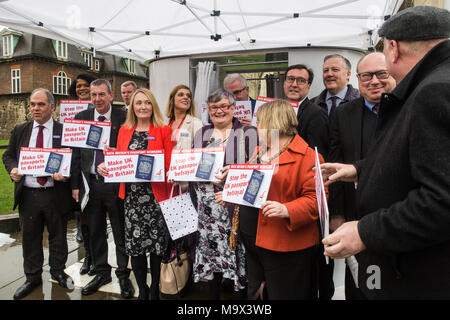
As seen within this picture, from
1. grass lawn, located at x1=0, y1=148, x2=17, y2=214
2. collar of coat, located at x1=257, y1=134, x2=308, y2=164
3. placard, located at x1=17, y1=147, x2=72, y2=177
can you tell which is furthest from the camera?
grass lawn, located at x1=0, y1=148, x2=17, y2=214

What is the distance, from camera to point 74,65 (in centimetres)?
3100

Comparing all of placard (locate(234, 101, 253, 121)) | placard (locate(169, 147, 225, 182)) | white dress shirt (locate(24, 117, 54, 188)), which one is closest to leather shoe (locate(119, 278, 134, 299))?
white dress shirt (locate(24, 117, 54, 188))

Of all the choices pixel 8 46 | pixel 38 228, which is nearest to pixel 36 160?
pixel 38 228

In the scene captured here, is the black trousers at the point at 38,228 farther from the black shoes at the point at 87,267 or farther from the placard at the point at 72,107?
the placard at the point at 72,107

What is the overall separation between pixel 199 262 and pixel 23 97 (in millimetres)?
32008

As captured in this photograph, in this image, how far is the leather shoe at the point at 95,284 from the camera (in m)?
3.25

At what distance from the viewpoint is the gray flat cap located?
41.6 inches

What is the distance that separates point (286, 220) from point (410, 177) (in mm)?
996

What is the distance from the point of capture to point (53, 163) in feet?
9.78

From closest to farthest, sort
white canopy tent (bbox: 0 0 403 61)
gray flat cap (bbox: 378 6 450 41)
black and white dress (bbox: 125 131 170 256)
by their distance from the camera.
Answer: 1. gray flat cap (bbox: 378 6 450 41)
2. black and white dress (bbox: 125 131 170 256)
3. white canopy tent (bbox: 0 0 403 61)

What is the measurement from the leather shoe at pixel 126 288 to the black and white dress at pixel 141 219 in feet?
2.27

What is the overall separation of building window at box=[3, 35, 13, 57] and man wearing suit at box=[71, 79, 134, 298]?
32988 mm

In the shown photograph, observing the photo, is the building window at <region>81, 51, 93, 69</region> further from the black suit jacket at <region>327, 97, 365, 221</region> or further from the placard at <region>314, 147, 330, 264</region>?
the placard at <region>314, 147, 330, 264</region>

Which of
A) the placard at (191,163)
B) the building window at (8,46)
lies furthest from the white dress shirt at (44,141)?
the building window at (8,46)
